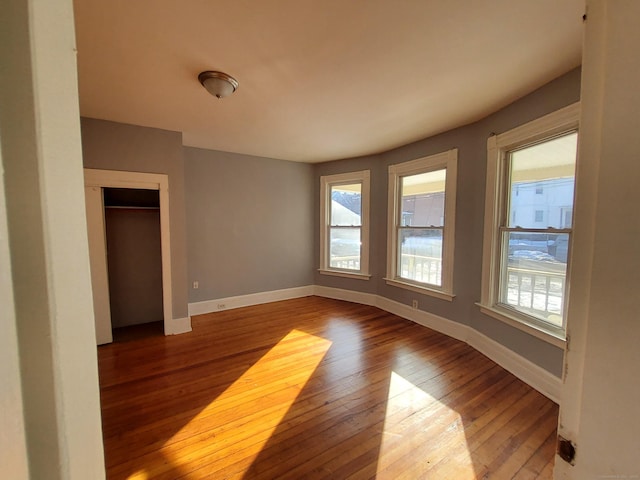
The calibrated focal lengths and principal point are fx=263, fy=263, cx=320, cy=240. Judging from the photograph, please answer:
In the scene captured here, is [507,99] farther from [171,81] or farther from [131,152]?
[131,152]

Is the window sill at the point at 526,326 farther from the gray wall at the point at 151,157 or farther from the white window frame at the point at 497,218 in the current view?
the gray wall at the point at 151,157

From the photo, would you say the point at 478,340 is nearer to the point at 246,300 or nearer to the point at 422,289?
the point at 422,289

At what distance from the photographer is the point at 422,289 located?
3.53 meters

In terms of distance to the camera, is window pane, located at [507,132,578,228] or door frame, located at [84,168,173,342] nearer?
window pane, located at [507,132,578,228]

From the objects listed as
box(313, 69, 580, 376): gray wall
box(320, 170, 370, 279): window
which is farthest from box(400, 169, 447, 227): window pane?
box(320, 170, 370, 279): window

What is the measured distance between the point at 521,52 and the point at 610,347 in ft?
6.69

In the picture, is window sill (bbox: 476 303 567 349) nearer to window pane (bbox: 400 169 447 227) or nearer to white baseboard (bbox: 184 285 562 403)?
white baseboard (bbox: 184 285 562 403)

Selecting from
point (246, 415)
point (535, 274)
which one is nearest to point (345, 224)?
point (535, 274)

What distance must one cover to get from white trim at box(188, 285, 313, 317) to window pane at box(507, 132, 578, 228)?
3.40 meters

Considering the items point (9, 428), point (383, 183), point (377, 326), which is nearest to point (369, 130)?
point (383, 183)

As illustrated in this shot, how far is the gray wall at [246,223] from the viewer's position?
3906 mm

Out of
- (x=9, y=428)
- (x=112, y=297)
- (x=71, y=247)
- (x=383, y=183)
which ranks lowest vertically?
(x=112, y=297)

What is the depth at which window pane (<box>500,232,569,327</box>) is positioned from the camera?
213 centimetres

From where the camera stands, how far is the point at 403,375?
7.85ft
